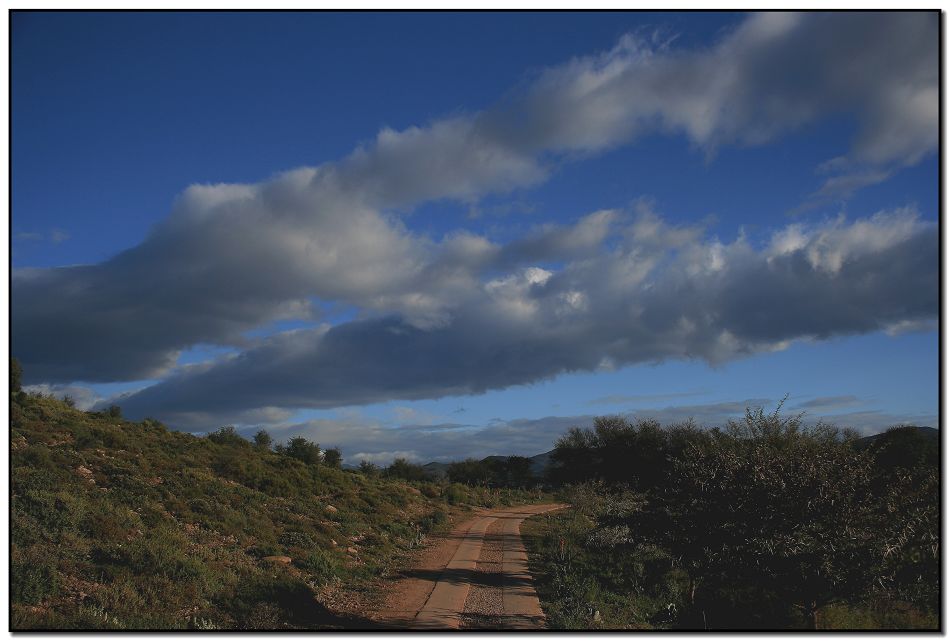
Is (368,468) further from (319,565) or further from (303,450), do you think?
(319,565)

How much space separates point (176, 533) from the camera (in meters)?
20.8

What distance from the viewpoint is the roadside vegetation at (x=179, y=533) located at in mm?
14281

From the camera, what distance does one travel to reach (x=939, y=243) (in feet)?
34.4

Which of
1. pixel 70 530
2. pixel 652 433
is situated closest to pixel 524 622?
pixel 70 530

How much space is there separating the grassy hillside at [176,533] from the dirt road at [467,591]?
145cm

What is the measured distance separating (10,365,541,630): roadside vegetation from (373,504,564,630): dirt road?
1.31 metres

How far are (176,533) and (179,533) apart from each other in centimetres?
25

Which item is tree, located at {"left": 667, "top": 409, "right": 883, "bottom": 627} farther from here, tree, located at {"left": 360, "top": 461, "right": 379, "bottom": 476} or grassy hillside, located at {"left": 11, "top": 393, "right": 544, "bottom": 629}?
tree, located at {"left": 360, "top": 461, "right": 379, "bottom": 476}

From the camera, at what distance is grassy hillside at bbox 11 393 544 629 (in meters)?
14.3

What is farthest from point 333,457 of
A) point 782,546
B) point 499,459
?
point 782,546

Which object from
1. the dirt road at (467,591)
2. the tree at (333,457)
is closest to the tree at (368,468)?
the tree at (333,457)

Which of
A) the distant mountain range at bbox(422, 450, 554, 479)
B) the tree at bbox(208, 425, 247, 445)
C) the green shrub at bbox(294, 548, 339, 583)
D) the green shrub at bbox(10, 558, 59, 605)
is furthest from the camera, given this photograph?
the distant mountain range at bbox(422, 450, 554, 479)

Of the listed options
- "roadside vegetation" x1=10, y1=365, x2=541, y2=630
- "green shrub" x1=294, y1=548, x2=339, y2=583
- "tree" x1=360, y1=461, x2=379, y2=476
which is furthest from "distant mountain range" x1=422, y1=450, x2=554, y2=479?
"green shrub" x1=294, y1=548, x2=339, y2=583

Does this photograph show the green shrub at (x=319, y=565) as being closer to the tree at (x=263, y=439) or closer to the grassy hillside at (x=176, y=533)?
the grassy hillside at (x=176, y=533)
